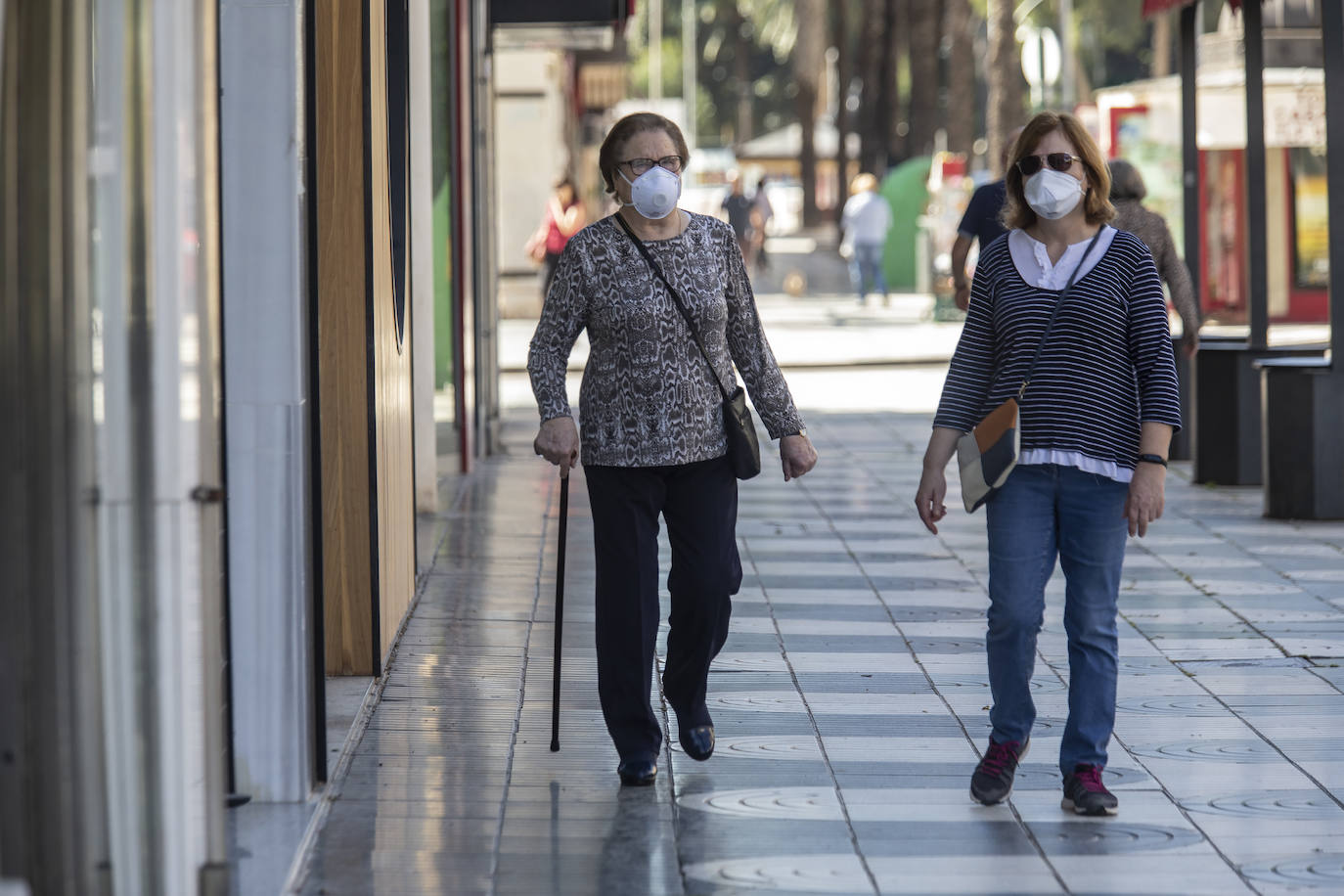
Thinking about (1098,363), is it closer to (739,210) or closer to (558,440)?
(558,440)

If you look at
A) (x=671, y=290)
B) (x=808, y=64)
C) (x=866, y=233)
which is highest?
(x=808, y=64)

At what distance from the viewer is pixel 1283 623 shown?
729cm

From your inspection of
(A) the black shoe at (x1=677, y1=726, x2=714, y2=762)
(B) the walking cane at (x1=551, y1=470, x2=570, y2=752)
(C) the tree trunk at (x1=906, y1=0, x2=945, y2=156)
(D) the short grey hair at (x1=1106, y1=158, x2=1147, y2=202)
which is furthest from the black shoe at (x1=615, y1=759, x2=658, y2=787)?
(C) the tree trunk at (x1=906, y1=0, x2=945, y2=156)

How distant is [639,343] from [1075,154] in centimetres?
117

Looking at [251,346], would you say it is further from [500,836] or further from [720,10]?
[720,10]

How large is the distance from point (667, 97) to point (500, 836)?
96599 millimetres

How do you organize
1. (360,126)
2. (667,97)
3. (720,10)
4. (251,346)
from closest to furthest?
1. (251,346)
2. (360,126)
3. (720,10)
4. (667,97)

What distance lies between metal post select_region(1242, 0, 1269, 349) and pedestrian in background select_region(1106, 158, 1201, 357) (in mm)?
766

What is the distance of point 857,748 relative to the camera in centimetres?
543

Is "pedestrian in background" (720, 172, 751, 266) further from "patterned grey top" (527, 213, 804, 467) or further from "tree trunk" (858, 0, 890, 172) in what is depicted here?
"patterned grey top" (527, 213, 804, 467)

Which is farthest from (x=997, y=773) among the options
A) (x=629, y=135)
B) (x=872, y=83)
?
(x=872, y=83)

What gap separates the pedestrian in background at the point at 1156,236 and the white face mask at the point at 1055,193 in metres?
5.52

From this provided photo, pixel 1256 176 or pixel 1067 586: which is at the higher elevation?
pixel 1256 176

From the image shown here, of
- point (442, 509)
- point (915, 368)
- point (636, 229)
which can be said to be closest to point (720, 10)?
point (915, 368)
